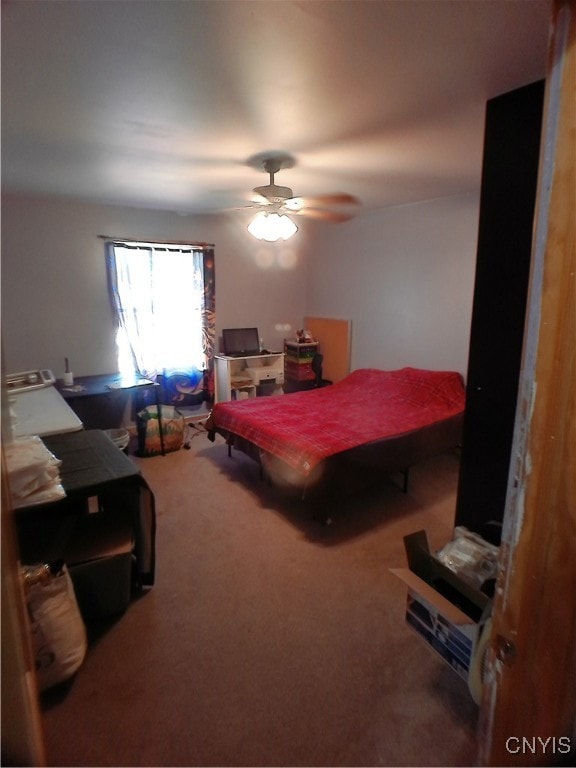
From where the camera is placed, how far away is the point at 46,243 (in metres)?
3.52

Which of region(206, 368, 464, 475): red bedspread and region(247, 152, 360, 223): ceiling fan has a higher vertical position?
region(247, 152, 360, 223): ceiling fan

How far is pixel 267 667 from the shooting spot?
1.61 meters

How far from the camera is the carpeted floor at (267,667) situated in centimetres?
133

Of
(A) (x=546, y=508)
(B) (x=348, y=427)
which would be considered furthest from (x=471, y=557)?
(B) (x=348, y=427)

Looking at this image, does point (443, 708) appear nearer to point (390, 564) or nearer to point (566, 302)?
point (390, 564)

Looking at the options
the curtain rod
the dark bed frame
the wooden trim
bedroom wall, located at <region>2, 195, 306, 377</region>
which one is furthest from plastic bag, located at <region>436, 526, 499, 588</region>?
the curtain rod

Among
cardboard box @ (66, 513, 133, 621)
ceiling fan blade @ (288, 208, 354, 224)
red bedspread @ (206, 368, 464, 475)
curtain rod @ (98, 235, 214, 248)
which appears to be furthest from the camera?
curtain rod @ (98, 235, 214, 248)

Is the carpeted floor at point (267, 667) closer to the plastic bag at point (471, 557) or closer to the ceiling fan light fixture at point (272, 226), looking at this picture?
the plastic bag at point (471, 557)

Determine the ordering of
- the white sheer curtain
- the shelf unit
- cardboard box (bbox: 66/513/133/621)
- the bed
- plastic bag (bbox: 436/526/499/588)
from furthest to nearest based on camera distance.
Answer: the shelf unit, the white sheer curtain, the bed, cardboard box (bbox: 66/513/133/621), plastic bag (bbox: 436/526/499/588)

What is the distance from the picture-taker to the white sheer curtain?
3.91m

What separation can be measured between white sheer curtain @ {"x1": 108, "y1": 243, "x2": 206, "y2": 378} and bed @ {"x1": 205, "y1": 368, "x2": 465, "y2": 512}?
1226mm

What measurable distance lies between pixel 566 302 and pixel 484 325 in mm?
954

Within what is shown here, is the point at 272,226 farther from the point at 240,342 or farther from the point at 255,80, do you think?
the point at 240,342

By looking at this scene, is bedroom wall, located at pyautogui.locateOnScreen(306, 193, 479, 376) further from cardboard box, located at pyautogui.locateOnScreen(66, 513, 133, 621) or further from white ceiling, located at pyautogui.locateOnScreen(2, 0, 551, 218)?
cardboard box, located at pyautogui.locateOnScreen(66, 513, 133, 621)
